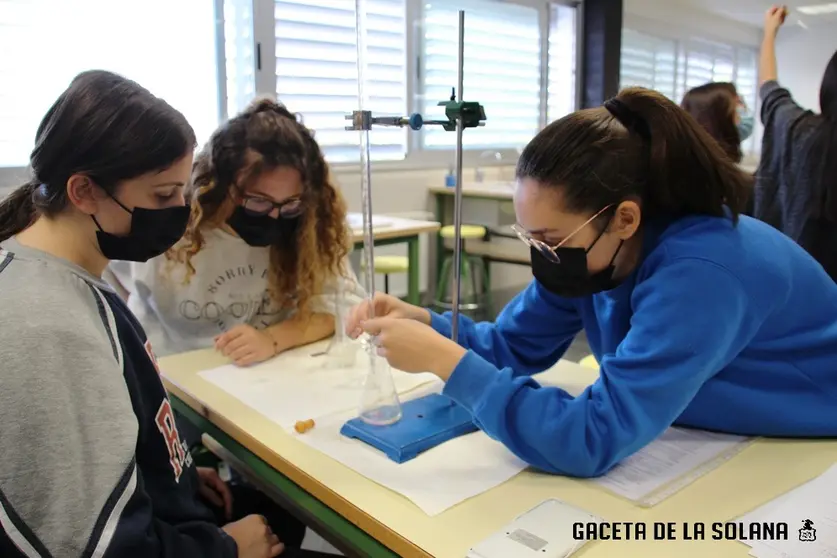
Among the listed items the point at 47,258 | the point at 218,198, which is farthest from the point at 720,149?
the point at 218,198

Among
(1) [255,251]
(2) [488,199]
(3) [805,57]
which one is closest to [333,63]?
(2) [488,199]

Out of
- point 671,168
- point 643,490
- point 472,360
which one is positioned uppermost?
point 671,168

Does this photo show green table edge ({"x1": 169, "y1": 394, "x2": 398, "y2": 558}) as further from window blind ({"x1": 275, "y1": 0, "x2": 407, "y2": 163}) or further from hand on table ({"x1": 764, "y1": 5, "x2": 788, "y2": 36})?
window blind ({"x1": 275, "y1": 0, "x2": 407, "y2": 163})

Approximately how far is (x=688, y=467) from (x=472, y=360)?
336 millimetres

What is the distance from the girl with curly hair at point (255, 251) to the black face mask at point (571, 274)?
665mm

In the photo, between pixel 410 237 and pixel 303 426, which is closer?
pixel 303 426

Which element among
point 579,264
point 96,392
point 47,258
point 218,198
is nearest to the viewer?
→ point 96,392

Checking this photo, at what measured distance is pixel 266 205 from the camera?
156 centimetres

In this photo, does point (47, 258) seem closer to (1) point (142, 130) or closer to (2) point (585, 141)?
(1) point (142, 130)

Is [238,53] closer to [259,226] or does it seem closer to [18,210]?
[259,226]

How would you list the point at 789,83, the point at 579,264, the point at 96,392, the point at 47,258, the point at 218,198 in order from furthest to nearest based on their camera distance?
the point at 789,83 → the point at 218,198 → the point at 579,264 → the point at 47,258 → the point at 96,392

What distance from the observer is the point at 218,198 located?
160cm

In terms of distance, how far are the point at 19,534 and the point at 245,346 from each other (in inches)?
27.4

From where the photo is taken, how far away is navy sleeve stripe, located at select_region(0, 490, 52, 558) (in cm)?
73
